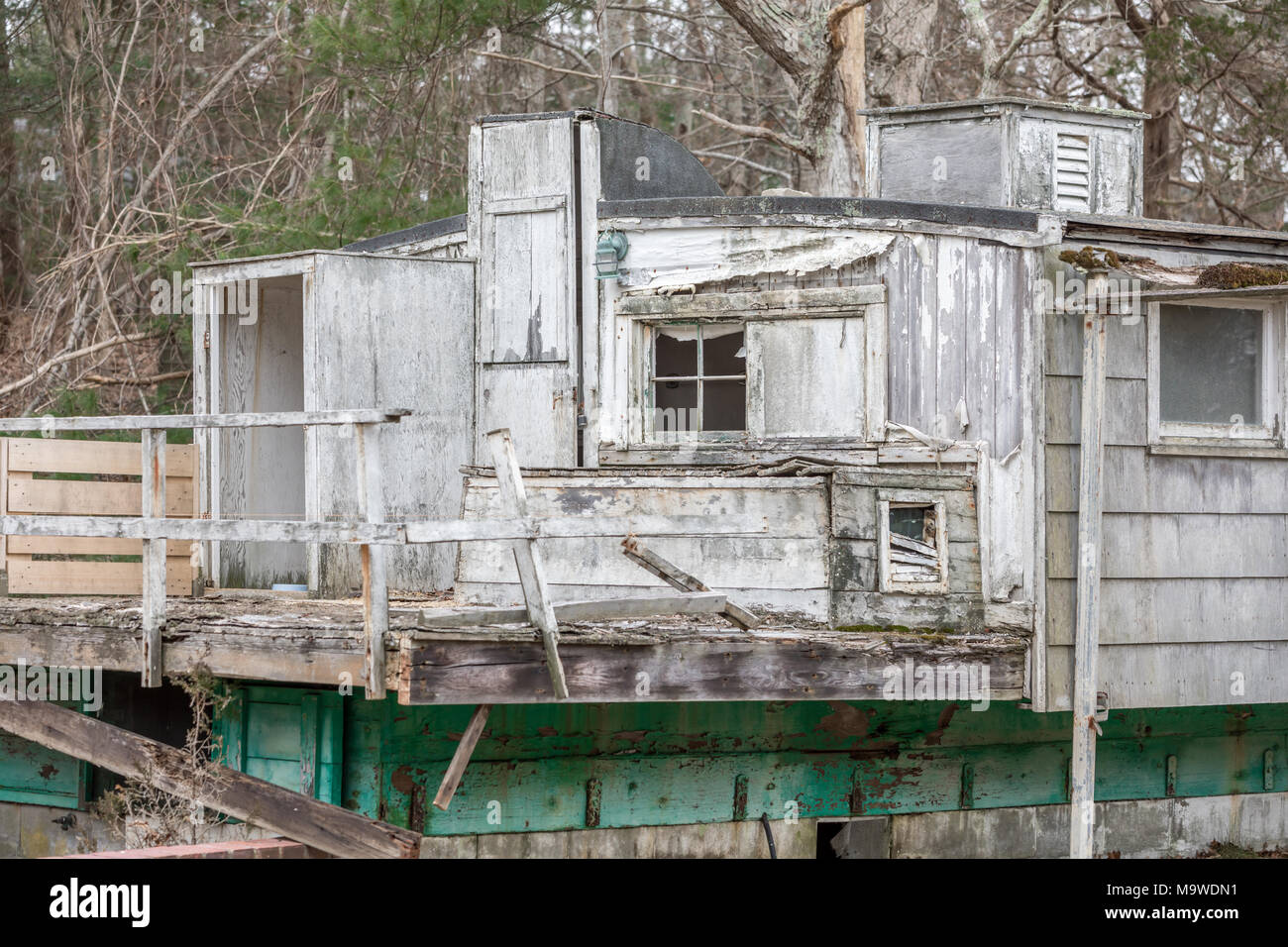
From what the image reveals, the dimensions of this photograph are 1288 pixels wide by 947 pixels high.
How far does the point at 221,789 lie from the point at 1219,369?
20.7ft

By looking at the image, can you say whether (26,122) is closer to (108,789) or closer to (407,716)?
(108,789)

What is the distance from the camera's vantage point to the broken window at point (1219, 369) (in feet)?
29.7

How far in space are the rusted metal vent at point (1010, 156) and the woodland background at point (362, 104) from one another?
3.38m

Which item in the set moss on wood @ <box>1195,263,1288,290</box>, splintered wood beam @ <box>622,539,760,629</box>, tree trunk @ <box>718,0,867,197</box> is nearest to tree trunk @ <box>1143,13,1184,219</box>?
tree trunk @ <box>718,0,867,197</box>

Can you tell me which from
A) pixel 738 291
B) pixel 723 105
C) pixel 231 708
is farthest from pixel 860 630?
pixel 723 105

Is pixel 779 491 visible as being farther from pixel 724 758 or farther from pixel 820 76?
pixel 820 76

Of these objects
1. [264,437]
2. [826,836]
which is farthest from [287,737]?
[264,437]

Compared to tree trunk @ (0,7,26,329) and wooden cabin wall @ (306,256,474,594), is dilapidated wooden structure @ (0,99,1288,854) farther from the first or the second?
Result: tree trunk @ (0,7,26,329)

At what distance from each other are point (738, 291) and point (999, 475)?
199cm

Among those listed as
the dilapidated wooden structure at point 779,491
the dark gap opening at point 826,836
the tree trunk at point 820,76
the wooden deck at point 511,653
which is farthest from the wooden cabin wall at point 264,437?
the tree trunk at point 820,76

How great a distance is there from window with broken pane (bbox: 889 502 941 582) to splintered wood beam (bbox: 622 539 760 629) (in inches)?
35.6

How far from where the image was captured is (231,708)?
818 cm

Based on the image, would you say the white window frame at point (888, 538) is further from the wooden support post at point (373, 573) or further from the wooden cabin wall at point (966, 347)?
the wooden support post at point (373, 573)

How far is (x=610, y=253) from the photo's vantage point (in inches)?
376
